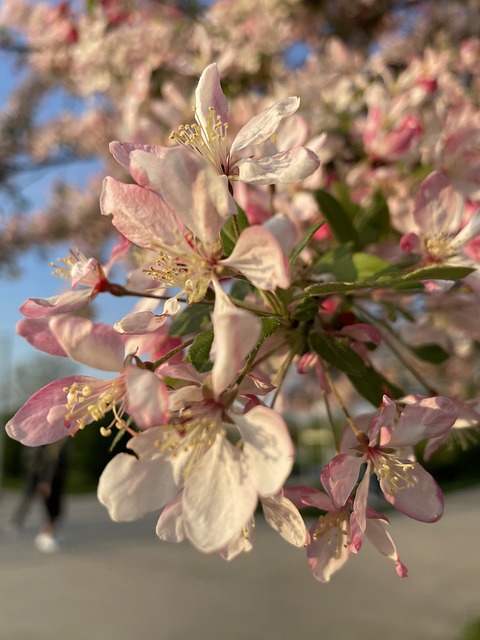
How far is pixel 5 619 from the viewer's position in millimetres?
3400

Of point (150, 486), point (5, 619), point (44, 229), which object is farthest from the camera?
point (44, 229)

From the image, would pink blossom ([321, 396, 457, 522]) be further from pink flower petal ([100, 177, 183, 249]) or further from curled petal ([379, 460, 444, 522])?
pink flower petal ([100, 177, 183, 249])

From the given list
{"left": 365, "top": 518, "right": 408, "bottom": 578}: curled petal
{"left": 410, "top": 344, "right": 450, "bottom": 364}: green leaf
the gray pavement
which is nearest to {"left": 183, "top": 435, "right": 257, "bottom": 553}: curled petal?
{"left": 365, "top": 518, "right": 408, "bottom": 578}: curled petal

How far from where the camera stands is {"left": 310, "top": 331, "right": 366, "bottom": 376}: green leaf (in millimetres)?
604

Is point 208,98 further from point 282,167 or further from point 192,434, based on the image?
point 192,434

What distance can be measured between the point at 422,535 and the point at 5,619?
4394 millimetres

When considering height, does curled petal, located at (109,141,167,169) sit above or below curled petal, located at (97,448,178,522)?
above

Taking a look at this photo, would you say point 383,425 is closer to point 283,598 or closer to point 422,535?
point 283,598

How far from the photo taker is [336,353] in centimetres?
61

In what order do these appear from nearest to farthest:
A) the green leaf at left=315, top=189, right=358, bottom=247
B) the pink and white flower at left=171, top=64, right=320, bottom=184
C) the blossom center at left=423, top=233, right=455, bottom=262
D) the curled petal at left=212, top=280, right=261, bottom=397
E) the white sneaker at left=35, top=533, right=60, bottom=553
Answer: the curled petal at left=212, top=280, right=261, bottom=397 < the pink and white flower at left=171, top=64, right=320, bottom=184 < the blossom center at left=423, top=233, right=455, bottom=262 < the green leaf at left=315, top=189, right=358, bottom=247 < the white sneaker at left=35, top=533, right=60, bottom=553

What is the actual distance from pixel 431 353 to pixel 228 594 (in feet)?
11.6

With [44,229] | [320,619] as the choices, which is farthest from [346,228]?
[44,229]

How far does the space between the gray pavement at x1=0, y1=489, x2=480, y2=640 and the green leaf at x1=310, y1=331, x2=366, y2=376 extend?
9.66 ft

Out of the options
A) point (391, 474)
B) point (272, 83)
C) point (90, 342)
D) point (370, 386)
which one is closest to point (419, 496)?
point (391, 474)
